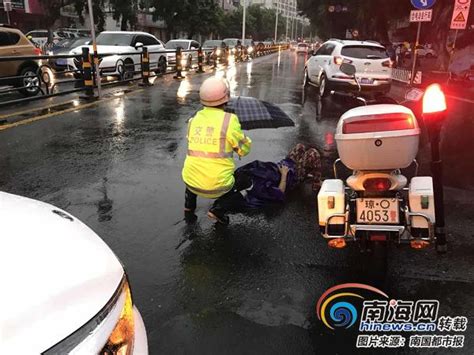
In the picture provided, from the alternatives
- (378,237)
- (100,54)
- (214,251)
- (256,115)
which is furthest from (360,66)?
(378,237)

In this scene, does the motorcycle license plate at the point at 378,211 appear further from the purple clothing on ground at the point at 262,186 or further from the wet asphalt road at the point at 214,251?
the purple clothing on ground at the point at 262,186

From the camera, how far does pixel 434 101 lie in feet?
9.60

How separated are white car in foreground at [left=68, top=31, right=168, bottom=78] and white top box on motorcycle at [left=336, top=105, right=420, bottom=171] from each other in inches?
536

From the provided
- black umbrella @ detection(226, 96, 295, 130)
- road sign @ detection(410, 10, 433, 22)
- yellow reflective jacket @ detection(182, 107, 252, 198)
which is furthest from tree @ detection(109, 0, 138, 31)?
yellow reflective jacket @ detection(182, 107, 252, 198)

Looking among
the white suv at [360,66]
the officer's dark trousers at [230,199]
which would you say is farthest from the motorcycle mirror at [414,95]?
the white suv at [360,66]

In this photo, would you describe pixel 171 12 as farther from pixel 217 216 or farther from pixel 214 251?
pixel 214 251

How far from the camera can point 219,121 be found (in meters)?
4.28

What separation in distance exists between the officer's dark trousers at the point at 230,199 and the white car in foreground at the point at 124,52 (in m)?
12.1

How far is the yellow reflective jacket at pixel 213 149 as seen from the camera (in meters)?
4.30

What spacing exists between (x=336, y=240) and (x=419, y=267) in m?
0.95

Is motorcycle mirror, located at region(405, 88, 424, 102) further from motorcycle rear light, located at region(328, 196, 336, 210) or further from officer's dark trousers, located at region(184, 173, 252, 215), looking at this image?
officer's dark trousers, located at region(184, 173, 252, 215)

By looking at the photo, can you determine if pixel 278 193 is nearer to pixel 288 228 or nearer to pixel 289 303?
pixel 288 228

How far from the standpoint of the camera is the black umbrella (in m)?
5.08

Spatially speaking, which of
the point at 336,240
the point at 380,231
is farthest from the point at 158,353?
the point at 380,231
